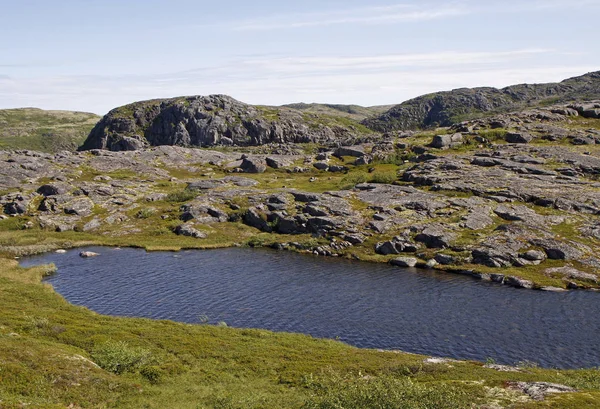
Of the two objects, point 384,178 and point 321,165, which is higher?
point 321,165

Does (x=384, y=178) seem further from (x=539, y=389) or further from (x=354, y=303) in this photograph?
(x=539, y=389)

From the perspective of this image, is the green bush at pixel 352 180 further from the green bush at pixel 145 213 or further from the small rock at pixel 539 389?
the small rock at pixel 539 389

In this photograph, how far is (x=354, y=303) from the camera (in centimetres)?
6788

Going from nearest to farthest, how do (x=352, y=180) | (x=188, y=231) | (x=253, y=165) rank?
(x=188, y=231), (x=352, y=180), (x=253, y=165)

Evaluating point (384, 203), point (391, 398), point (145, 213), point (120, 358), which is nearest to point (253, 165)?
point (145, 213)

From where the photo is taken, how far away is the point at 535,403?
2628 centimetres

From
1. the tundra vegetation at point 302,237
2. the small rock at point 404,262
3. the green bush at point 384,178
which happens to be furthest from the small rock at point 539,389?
the green bush at point 384,178

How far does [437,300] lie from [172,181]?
11806 centimetres

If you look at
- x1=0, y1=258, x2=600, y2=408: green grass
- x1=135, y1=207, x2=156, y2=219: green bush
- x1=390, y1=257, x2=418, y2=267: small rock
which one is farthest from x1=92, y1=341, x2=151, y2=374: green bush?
x1=135, y1=207, x2=156, y2=219: green bush

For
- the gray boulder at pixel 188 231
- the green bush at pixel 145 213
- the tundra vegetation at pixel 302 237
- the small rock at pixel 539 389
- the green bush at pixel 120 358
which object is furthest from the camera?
the green bush at pixel 145 213

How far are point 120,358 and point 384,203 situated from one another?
88555 millimetres

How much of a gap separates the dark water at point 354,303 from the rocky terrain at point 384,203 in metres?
9.74

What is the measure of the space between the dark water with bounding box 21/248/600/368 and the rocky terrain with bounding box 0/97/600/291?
9.74 meters

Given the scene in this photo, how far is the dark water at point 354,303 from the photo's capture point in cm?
5397
